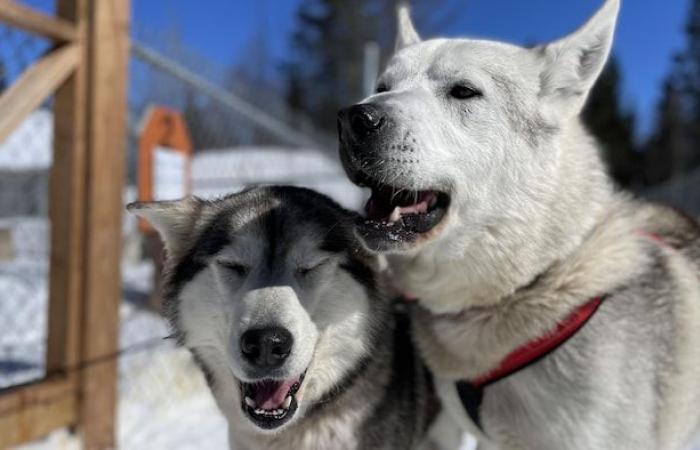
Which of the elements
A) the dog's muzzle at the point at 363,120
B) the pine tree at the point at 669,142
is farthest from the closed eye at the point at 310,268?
the pine tree at the point at 669,142

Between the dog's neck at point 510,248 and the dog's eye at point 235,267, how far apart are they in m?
0.56

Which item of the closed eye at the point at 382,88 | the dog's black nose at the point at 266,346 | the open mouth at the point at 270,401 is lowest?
the open mouth at the point at 270,401

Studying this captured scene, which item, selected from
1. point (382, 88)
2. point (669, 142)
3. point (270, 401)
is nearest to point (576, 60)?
point (382, 88)

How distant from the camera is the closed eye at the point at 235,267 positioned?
1993mm

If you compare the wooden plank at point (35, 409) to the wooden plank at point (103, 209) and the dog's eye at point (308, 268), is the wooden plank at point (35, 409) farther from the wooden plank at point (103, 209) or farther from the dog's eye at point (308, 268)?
the dog's eye at point (308, 268)

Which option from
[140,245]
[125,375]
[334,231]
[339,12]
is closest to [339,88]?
[339,12]

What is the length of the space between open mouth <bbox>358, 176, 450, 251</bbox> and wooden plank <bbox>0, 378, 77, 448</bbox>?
1926 millimetres

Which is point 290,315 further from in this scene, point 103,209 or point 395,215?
point 103,209

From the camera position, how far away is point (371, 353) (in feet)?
6.98

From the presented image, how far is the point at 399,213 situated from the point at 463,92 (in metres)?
0.47

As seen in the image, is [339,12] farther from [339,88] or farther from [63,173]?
[63,173]

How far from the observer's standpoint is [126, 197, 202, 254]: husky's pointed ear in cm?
221

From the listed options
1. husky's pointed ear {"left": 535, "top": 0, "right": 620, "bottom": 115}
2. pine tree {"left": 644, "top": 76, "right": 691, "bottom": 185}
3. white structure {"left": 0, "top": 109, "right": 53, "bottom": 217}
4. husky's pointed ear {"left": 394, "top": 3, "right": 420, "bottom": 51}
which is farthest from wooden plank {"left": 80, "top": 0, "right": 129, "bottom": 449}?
pine tree {"left": 644, "top": 76, "right": 691, "bottom": 185}

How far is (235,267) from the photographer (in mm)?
2008
